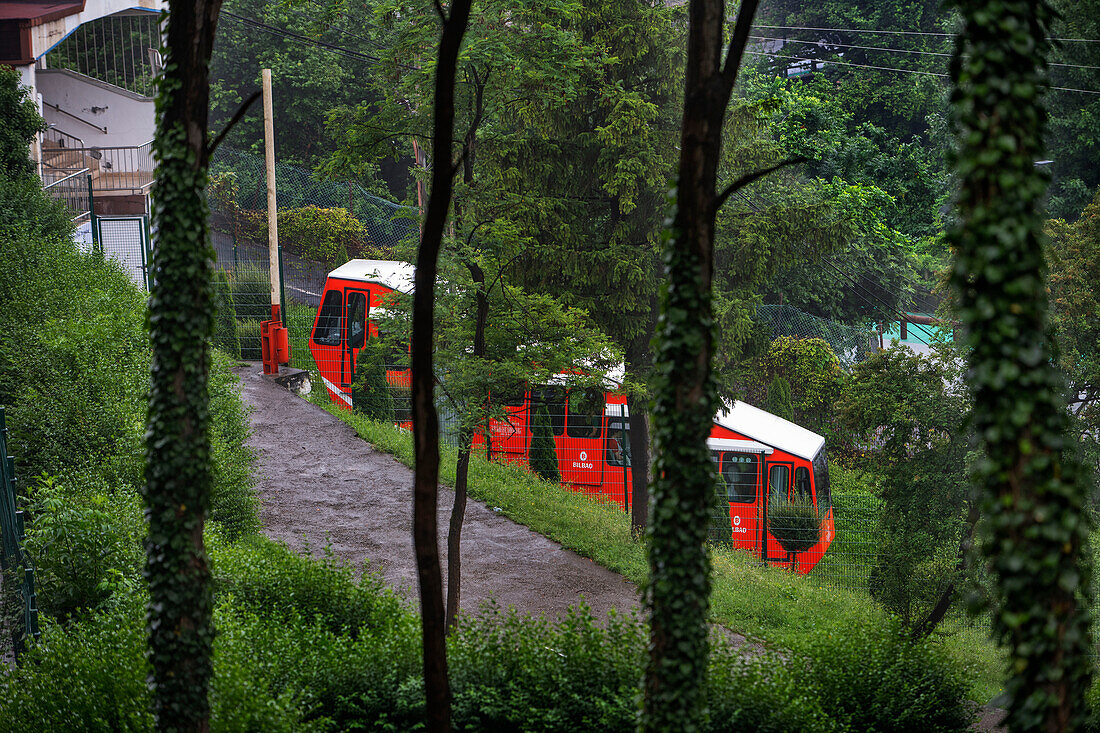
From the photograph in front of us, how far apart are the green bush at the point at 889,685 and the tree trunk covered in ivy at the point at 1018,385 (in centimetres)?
389

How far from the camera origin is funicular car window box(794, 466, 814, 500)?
48.8ft

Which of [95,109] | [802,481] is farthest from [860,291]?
[95,109]

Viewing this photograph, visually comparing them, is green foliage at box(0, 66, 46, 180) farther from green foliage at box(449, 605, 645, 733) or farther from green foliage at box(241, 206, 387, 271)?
green foliage at box(449, 605, 645, 733)

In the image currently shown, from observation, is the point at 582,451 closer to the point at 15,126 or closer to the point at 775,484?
the point at 775,484

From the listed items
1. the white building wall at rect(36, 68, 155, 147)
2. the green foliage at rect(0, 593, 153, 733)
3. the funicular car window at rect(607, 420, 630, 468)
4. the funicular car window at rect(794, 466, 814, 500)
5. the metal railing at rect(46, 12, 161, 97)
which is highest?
the metal railing at rect(46, 12, 161, 97)

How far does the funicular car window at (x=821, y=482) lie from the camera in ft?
49.6

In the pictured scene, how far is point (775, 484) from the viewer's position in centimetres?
1494

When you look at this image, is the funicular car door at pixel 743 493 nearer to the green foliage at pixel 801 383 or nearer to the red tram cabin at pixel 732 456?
the red tram cabin at pixel 732 456

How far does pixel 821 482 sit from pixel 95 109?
22.6 meters

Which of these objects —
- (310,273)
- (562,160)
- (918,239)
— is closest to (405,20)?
(562,160)

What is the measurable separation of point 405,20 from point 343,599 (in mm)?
5984

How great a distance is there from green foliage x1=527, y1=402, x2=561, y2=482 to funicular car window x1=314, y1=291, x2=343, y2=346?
18.5ft

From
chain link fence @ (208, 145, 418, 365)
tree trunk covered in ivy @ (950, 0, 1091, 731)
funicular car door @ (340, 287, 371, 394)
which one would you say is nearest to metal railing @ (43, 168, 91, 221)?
chain link fence @ (208, 145, 418, 365)

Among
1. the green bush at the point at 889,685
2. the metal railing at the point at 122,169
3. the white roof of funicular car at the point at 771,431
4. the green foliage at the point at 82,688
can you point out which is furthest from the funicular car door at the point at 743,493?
the metal railing at the point at 122,169
